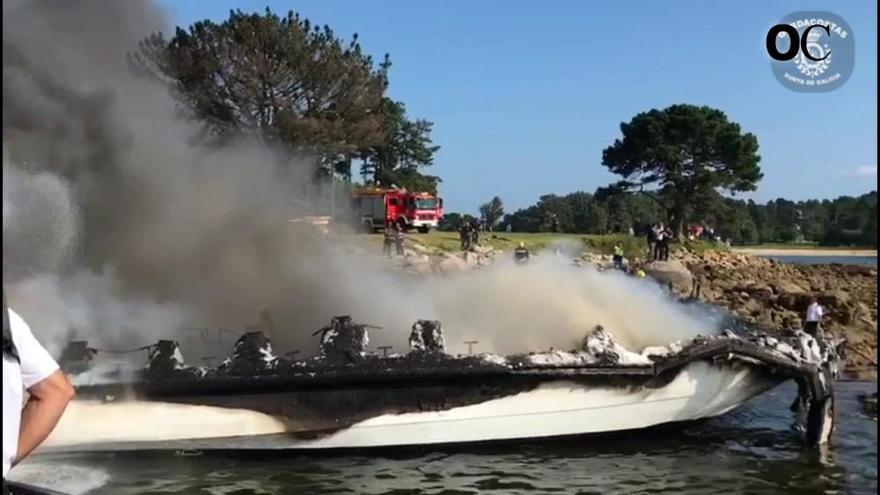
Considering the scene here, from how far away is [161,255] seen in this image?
1355 centimetres

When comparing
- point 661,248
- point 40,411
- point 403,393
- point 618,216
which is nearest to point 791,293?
point 661,248

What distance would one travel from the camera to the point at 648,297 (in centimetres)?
1306

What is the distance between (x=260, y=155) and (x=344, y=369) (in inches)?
327

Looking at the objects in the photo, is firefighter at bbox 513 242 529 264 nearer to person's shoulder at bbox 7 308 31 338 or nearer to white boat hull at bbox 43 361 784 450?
white boat hull at bbox 43 361 784 450

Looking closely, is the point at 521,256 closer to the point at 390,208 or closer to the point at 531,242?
the point at 531,242

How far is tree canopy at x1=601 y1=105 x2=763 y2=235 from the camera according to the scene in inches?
2611

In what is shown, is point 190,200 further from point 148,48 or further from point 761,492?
point 761,492

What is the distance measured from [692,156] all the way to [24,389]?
224 feet

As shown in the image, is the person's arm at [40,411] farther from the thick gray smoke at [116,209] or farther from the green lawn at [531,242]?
the green lawn at [531,242]

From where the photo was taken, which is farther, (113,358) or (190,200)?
(190,200)

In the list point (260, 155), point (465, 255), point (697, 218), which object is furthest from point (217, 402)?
point (697, 218)

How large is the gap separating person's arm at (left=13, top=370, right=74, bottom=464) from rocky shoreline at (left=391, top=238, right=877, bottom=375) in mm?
11296

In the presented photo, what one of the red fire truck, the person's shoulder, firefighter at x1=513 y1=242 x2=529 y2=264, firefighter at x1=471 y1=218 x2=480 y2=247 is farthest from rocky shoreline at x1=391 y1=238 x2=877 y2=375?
the person's shoulder

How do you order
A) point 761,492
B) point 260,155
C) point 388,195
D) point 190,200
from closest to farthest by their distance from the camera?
point 761,492 < point 190,200 < point 260,155 < point 388,195
